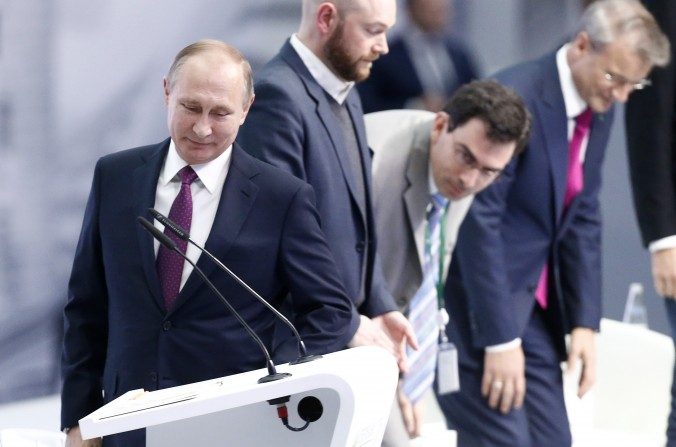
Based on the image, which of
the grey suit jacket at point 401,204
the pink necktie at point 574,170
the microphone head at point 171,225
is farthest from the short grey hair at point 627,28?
the microphone head at point 171,225

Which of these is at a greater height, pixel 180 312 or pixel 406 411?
pixel 180 312

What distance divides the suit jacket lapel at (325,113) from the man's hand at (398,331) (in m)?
0.25

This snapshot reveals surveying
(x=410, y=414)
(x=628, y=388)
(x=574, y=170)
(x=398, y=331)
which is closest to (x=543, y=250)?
(x=574, y=170)

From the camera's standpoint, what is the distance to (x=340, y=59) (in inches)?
120

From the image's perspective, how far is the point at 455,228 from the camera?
12.4 ft

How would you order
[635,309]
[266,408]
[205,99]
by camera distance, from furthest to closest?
1. [635,309]
2. [205,99]
3. [266,408]

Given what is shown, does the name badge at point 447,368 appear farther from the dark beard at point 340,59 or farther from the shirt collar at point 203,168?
the shirt collar at point 203,168

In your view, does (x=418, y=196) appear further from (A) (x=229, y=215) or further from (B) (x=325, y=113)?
(A) (x=229, y=215)

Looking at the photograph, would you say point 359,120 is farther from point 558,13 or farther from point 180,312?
point 558,13

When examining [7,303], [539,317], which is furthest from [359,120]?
[7,303]

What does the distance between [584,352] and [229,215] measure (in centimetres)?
199

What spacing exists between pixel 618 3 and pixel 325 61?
1330mm

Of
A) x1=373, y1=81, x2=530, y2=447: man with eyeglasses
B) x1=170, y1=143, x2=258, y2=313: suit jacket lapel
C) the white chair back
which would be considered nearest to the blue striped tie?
x1=373, y1=81, x2=530, y2=447: man with eyeglasses

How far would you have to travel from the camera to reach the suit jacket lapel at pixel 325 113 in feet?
9.92
